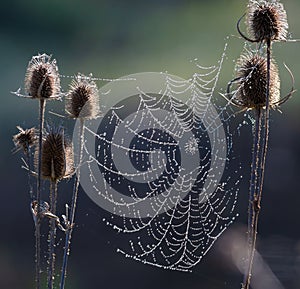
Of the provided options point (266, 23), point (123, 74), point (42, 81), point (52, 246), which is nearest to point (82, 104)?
point (42, 81)

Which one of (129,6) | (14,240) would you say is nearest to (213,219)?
(14,240)

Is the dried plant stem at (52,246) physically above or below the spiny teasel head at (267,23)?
below

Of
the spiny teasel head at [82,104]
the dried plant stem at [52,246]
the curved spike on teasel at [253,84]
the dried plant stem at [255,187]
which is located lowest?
the dried plant stem at [52,246]

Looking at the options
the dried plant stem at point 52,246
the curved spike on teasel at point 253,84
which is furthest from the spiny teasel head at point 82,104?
the curved spike on teasel at point 253,84

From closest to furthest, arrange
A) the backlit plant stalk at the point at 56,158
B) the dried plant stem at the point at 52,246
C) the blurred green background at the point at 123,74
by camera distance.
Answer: the dried plant stem at the point at 52,246, the backlit plant stalk at the point at 56,158, the blurred green background at the point at 123,74

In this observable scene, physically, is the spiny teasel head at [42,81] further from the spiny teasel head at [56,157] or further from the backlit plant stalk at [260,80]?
the backlit plant stalk at [260,80]

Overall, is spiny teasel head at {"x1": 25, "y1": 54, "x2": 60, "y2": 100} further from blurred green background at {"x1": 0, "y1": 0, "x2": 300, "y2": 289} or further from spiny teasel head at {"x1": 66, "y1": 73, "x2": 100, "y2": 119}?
blurred green background at {"x1": 0, "y1": 0, "x2": 300, "y2": 289}

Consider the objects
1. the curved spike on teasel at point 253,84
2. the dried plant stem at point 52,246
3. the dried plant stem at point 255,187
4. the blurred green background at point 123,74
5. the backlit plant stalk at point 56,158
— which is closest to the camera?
the dried plant stem at point 255,187
